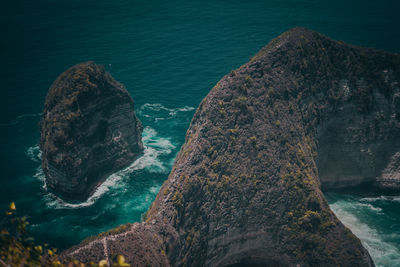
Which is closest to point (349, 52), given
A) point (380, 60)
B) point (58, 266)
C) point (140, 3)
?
point (380, 60)

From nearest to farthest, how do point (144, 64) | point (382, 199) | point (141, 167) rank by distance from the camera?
point (382, 199) → point (141, 167) → point (144, 64)

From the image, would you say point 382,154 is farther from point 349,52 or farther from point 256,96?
point 256,96

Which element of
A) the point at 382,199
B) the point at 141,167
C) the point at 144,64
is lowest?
the point at 382,199

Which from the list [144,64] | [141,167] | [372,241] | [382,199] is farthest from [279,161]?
[144,64]

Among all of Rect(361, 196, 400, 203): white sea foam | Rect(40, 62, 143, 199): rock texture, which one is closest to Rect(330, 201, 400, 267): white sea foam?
Rect(361, 196, 400, 203): white sea foam

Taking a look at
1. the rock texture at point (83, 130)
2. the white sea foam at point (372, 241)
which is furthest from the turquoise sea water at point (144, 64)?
the rock texture at point (83, 130)

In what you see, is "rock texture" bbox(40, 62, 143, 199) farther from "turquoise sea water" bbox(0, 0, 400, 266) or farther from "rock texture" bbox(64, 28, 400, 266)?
"rock texture" bbox(64, 28, 400, 266)

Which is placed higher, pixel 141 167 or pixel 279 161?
pixel 279 161

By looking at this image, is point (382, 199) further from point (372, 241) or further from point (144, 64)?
point (144, 64)
